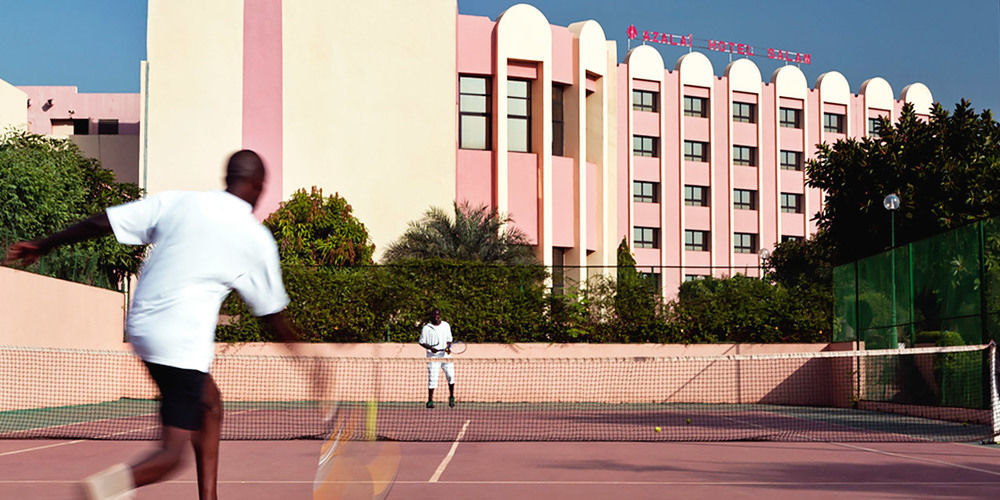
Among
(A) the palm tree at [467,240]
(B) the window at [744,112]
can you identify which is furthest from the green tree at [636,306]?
(B) the window at [744,112]

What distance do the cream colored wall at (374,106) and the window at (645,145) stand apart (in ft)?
89.3

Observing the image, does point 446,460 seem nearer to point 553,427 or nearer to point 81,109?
point 553,427

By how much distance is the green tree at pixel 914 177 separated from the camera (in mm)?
22531

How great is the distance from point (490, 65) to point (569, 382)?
478 inches

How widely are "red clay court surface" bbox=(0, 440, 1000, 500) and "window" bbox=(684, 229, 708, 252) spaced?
4659cm

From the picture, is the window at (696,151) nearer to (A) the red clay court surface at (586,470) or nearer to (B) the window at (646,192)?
(B) the window at (646,192)

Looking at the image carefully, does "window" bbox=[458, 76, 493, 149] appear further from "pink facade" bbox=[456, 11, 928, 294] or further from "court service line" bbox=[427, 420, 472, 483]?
"pink facade" bbox=[456, 11, 928, 294]

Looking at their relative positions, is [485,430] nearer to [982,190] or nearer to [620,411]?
[620,411]

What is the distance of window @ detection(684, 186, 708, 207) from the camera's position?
58.1m

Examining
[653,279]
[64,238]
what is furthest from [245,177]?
[653,279]

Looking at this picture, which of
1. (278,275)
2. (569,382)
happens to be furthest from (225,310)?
(278,275)

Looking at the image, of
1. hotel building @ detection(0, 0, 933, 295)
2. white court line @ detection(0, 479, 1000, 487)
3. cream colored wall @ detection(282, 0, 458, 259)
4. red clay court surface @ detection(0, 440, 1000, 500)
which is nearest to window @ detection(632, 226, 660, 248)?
hotel building @ detection(0, 0, 933, 295)

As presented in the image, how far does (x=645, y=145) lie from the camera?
57156 millimetres

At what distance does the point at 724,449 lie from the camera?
36.6 ft
